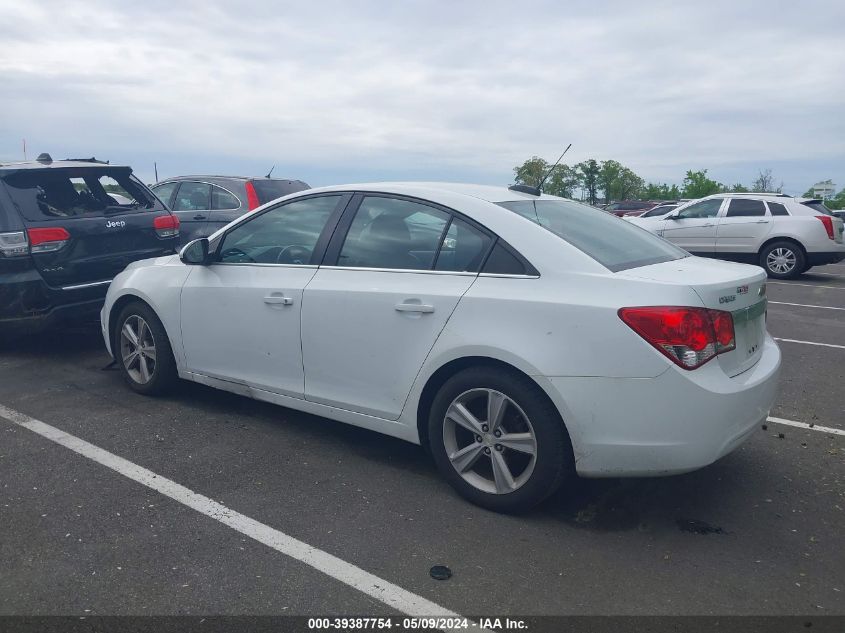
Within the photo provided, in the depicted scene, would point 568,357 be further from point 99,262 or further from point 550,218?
point 99,262

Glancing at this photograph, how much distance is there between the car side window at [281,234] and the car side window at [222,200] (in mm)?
6043

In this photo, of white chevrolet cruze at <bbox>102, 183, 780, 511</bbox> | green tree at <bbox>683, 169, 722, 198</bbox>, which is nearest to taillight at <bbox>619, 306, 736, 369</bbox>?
white chevrolet cruze at <bbox>102, 183, 780, 511</bbox>

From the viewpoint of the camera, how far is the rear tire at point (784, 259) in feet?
48.8

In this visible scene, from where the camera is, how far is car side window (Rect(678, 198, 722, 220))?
1599 centimetres

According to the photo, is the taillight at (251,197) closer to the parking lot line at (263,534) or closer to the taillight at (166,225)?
the taillight at (166,225)

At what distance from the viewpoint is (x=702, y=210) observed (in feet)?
53.1

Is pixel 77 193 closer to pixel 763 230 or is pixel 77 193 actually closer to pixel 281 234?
pixel 281 234

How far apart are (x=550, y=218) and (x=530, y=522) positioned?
1570 millimetres

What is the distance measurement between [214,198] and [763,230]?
1060cm

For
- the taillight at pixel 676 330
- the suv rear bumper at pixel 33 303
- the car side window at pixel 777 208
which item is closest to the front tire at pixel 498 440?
the taillight at pixel 676 330

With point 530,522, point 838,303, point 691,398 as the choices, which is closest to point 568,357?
point 691,398

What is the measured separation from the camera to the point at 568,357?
11.2 ft

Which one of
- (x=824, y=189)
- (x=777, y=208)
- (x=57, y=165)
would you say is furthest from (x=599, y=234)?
(x=824, y=189)

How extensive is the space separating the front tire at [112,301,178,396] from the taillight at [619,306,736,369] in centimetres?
336
